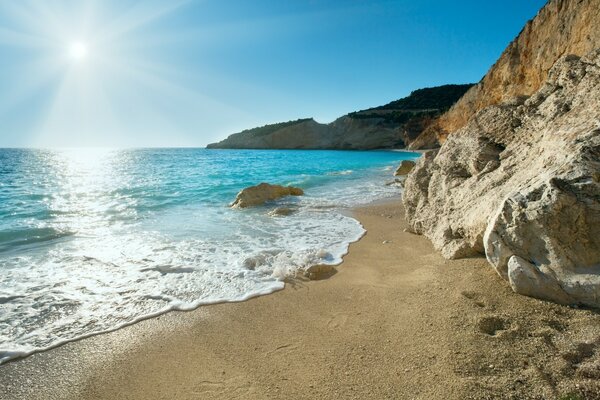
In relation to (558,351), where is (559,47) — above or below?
above

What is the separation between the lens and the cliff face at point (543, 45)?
10.0m

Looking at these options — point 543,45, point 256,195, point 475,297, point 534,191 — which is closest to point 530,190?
point 534,191

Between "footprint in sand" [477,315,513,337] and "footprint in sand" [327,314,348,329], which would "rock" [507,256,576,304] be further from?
"footprint in sand" [327,314,348,329]

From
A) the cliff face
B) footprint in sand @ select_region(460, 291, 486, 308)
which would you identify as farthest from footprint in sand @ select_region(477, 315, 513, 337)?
the cliff face

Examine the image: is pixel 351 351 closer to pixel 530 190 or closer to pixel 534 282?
pixel 534 282

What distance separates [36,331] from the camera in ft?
11.2

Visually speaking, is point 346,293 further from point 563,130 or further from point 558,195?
point 563,130

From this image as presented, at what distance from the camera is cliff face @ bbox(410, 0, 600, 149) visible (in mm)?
10031

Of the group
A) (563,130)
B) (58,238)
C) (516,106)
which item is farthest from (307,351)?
(58,238)

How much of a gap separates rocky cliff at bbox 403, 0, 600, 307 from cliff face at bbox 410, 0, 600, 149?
110 inches

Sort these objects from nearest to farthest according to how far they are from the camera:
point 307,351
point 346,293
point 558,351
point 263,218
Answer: point 558,351 < point 307,351 < point 346,293 < point 263,218

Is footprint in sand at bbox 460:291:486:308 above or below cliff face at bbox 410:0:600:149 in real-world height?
below

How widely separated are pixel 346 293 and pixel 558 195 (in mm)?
2350

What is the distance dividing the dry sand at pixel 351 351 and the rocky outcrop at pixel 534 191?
1.06 feet
